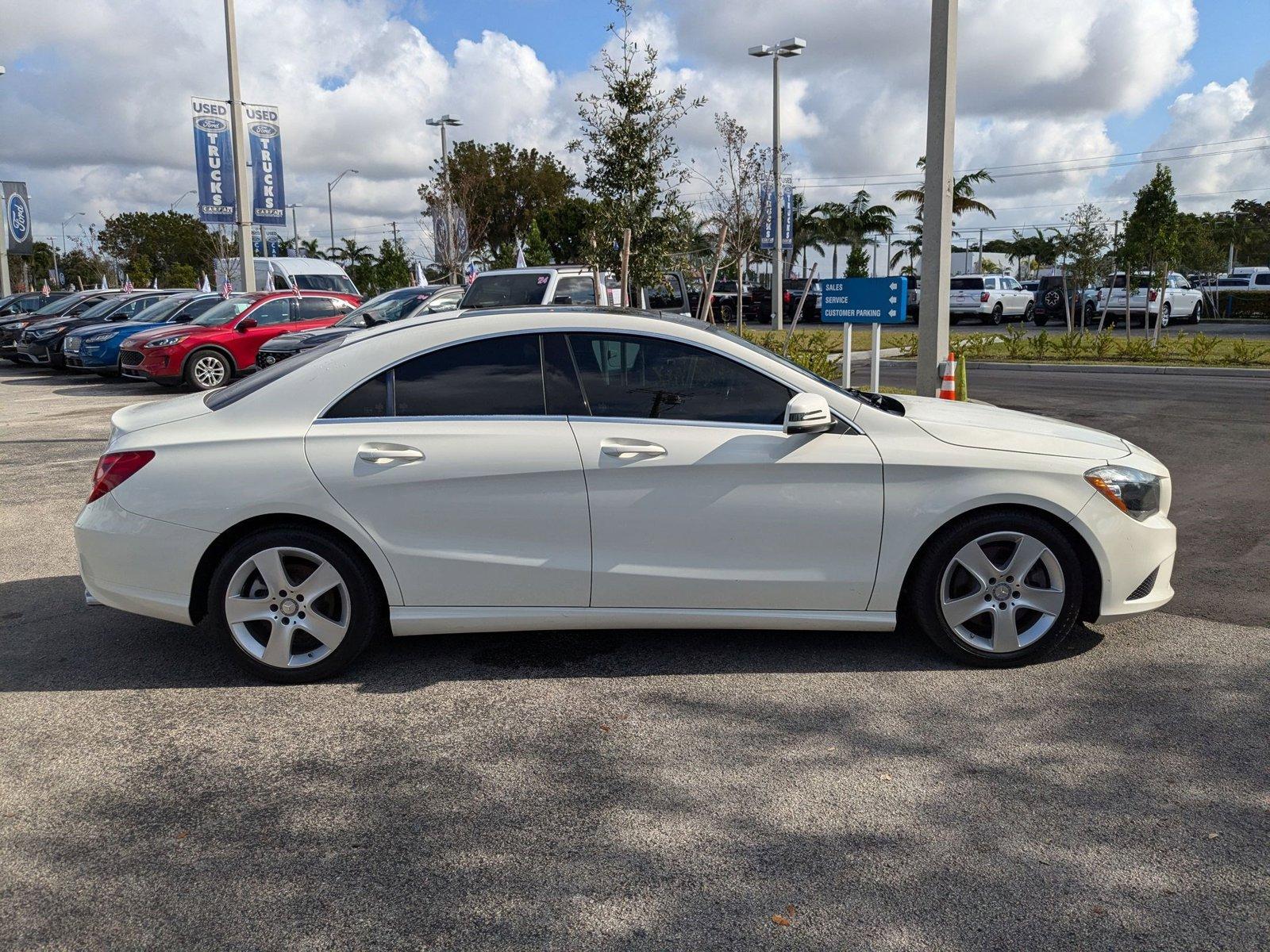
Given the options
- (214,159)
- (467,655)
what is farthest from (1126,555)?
(214,159)

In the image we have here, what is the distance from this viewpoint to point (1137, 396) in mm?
15156

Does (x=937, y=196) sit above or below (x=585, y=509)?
above

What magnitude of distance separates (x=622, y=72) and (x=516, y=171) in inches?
1736

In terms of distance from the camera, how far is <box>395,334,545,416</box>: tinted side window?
4703mm

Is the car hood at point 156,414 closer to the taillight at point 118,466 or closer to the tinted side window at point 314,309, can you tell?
the taillight at point 118,466

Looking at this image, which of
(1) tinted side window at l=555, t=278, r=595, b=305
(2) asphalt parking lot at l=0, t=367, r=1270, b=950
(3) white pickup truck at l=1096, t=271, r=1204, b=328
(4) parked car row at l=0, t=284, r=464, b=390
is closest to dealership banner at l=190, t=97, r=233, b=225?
(4) parked car row at l=0, t=284, r=464, b=390

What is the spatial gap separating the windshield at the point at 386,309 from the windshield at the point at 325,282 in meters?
7.71

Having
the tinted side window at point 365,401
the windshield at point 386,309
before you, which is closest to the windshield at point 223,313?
the windshield at point 386,309

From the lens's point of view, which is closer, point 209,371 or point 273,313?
point 209,371

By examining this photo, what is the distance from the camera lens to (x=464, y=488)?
4.57 metres

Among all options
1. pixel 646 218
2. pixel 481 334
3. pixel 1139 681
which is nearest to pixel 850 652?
pixel 1139 681

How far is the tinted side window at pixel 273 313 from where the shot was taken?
18812 millimetres

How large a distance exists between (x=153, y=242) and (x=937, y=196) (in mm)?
66756

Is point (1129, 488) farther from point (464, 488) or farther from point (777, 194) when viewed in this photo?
point (777, 194)
